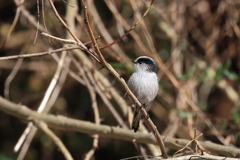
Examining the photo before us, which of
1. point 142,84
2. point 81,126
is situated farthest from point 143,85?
point 81,126

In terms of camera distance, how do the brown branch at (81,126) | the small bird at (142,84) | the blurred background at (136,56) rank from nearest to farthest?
1. the brown branch at (81,126)
2. the small bird at (142,84)
3. the blurred background at (136,56)

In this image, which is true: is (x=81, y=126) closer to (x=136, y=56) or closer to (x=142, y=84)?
(x=142, y=84)

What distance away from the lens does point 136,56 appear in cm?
530

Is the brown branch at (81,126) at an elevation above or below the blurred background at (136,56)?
below

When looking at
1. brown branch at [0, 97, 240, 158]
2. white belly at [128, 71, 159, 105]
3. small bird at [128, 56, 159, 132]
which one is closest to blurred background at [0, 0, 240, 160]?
small bird at [128, 56, 159, 132]

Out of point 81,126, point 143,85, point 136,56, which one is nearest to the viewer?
point 81,126

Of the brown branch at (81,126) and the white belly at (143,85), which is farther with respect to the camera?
the white belly at (143,85)

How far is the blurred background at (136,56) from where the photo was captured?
4.61 meters

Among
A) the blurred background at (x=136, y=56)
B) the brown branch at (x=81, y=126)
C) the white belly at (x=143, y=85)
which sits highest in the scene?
the blurred background at (x=136, y=56)

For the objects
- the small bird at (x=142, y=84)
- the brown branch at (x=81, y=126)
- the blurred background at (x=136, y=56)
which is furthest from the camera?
the blurred background at (x=136, y=56)

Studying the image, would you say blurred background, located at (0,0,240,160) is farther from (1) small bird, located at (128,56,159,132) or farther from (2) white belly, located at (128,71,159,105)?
(2) white belly, located at (128,71,159,105)

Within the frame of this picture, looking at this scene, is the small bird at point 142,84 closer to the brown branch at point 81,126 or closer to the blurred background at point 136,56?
the brown branch at point 81,126

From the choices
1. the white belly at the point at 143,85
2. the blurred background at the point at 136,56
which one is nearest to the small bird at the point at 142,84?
the white belly at the point at 143,85

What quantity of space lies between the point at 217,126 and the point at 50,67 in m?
2.40
